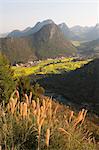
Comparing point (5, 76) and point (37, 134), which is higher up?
point (37, 134)

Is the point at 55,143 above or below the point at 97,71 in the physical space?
above

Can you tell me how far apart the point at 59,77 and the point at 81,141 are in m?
70.0

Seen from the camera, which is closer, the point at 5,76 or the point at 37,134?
the point at 37,134

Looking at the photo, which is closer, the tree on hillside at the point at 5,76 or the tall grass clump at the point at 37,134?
the tall grass clump at the point at 37,134

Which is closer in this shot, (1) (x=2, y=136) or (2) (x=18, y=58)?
(1) (x=2, y=136)

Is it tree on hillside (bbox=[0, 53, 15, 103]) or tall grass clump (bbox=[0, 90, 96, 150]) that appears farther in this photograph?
tree on hillside (bbox=[0, 53, 15, 103])

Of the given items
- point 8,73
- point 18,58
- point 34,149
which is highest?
point 34,149

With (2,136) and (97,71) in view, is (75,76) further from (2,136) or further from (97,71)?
(2,136)

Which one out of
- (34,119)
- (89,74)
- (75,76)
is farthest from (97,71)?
(34,119)

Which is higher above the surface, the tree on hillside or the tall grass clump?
the tall grass clump

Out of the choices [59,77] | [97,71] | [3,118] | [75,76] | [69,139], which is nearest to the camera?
[69,139]

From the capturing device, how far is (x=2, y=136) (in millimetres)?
6148

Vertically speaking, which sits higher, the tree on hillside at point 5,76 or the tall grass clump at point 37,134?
the tall grass clump at point 37,134

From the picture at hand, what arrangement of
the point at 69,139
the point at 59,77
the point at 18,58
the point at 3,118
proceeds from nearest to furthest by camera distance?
the point at 69,139
the point at 3,118
the point at 59,77
the point at 18,58
